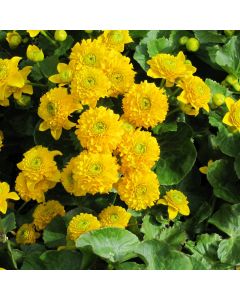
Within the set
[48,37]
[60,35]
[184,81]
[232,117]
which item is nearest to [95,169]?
[184,81]

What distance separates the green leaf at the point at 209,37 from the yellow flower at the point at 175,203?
683 millimetres

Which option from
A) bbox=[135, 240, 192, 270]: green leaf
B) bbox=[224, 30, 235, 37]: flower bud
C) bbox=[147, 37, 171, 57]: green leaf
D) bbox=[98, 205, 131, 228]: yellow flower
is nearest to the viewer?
bbox=[135, 240, 192, 270]: green leaf

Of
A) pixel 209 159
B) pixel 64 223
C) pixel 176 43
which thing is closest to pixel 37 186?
pixel 64 223

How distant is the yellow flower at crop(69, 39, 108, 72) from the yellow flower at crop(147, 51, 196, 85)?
0.17 metres

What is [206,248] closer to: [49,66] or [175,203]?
[175,203]

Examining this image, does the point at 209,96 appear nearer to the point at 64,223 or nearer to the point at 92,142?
the point at 92,142

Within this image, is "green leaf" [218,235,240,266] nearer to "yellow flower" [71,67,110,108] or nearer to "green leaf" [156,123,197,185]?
"green leaf" [156,123,197,185]

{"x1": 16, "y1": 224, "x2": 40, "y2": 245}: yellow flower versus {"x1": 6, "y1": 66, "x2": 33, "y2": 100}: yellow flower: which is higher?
{"x1": 6, "y1": 66, "x2": 33, "y2": 100}: yellow flower

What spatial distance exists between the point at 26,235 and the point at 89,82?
563 millimetres

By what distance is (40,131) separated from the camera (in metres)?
2.30

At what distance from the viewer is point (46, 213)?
217 cm

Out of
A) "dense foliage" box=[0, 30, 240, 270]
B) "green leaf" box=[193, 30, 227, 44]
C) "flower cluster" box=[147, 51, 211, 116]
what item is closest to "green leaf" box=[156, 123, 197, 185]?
"dense foliage" box=[0, 30, 240, 270]

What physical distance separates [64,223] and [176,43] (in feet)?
2.84

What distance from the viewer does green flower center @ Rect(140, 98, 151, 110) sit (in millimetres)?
2020
